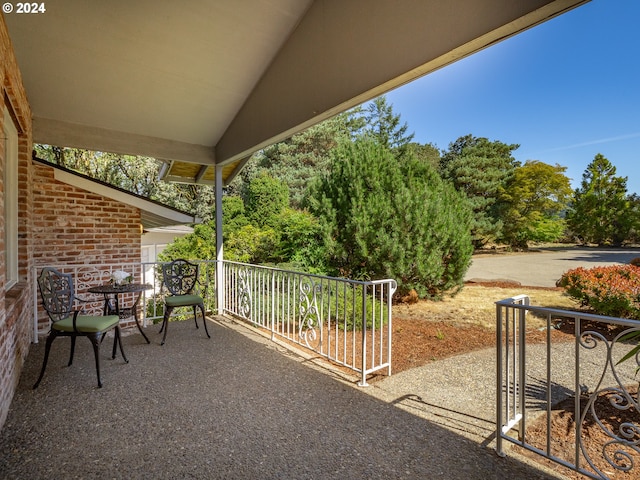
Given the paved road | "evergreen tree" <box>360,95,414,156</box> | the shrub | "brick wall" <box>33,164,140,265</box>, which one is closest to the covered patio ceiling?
"brick wall" <box>33,164,140,265</box>

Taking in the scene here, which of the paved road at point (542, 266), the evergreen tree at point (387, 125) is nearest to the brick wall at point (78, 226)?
the paved road at point (542, 266)

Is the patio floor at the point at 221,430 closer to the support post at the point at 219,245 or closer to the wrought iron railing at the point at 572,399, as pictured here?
the wrought iron railing at the point at 572,399

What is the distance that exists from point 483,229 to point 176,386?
17.6m

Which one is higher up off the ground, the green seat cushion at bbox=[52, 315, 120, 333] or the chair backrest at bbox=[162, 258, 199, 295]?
the chair backrest at bbox=[162, 258, 199, 295]

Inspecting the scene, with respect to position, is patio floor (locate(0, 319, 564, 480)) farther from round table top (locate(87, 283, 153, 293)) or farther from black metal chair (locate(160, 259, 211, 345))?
black metal chair (locate(160, 259, 211, 345))

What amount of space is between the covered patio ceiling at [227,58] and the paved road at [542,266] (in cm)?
928

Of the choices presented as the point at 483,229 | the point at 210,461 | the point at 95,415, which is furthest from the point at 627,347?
the point at 483,229

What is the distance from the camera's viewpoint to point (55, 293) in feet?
10.5

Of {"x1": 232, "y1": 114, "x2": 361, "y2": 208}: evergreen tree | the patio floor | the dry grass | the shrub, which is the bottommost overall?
the dry grass

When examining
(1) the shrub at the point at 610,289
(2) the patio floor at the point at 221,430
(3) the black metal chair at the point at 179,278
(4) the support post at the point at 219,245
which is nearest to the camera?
(2) the patio floor at the point at 221,430

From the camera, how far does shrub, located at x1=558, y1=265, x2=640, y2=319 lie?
4988mm

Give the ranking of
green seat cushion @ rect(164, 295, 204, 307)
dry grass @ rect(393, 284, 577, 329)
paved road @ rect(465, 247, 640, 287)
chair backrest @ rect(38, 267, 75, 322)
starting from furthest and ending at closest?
paved road @ rect(465, 247, 640, 287)
dry grass @ rect(393, 284, 577, 329)
green seat cushion @ rect(164, 295, 204, 307)
chair backrest @ rect(38, 267, 75, 322)

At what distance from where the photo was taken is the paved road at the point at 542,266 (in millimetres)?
10780

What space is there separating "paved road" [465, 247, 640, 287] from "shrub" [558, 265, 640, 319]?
4502mm
